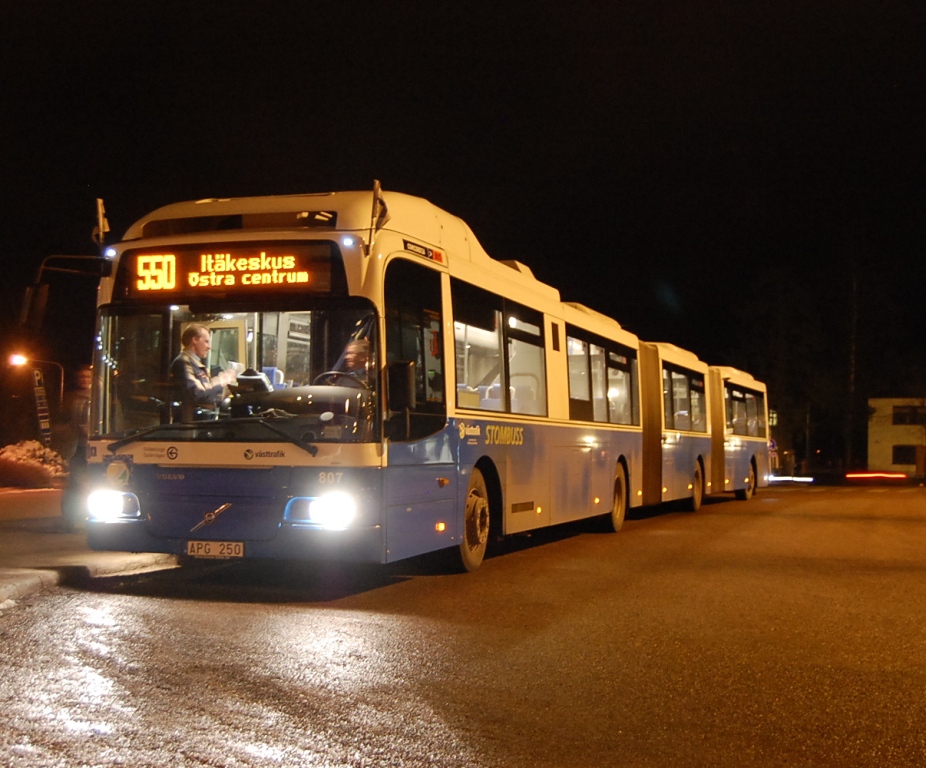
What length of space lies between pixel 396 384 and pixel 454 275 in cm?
216

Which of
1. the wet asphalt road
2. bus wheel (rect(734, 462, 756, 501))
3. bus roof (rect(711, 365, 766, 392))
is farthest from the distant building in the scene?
the wet asphalt road

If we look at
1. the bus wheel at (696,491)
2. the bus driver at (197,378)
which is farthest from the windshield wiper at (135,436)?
the bus wheel at (696,491)

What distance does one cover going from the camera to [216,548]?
32.1 ft

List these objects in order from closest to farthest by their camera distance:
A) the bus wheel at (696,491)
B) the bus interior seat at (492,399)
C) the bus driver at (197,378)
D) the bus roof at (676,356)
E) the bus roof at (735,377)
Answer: the bus driver at (197,378) → the bus interior seat at (492,399) → the bus roof at (676,356) → the bus wheel at (696,491) → the bus roof at (735,377)

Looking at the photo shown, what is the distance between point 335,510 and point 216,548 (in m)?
1.10

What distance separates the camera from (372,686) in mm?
6773

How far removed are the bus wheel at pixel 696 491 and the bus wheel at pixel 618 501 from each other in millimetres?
5775

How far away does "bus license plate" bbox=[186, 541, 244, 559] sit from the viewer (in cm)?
974

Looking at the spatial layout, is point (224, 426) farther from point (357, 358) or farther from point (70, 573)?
point (70, 573)

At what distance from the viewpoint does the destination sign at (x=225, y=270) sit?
9.82 metres

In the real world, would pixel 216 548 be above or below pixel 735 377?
below

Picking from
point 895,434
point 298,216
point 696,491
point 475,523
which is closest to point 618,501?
point 696,491

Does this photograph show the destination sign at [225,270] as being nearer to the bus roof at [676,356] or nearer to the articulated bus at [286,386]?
the articulated bus at [286,386]

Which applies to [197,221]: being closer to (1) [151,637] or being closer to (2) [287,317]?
(2) [287,317]
